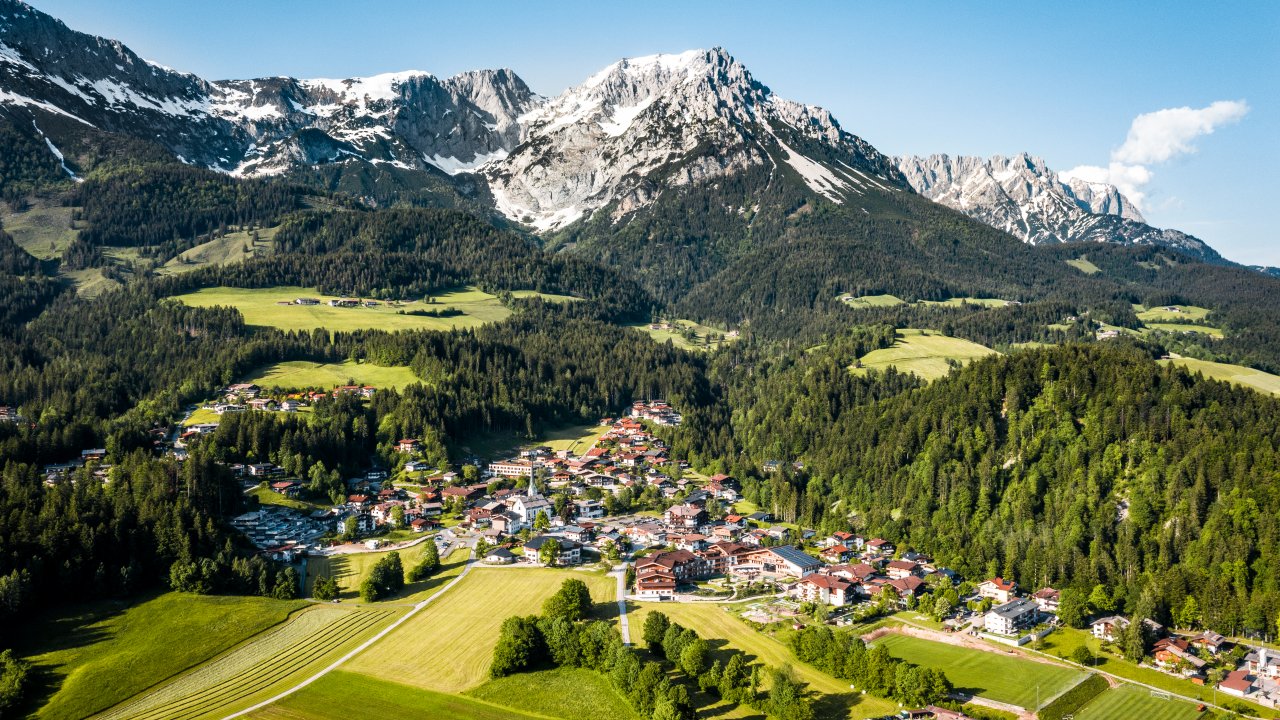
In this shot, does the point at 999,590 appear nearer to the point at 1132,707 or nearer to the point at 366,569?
the point at 1132,707

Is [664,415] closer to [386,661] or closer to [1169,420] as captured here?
[1169,420]

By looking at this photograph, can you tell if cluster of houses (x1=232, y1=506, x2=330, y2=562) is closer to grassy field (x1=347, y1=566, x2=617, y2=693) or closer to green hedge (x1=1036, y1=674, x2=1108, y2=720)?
grassy field (x1=347, y1=566, x2=617, y2=693)

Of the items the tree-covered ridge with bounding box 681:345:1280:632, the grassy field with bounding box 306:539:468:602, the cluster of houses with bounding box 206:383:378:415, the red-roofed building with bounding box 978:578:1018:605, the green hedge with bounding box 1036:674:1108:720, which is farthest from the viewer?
the cluster of houses with bounding box 206:383:378:415

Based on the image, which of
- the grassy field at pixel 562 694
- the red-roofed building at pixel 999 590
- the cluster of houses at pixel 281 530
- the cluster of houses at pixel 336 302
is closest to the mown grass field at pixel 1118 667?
the red-roofed building at pixel 999 590

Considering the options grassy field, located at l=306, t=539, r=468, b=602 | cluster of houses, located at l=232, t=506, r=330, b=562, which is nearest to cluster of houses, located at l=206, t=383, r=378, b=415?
cluster of houses, located at l=232, t=506, r=330, b=562

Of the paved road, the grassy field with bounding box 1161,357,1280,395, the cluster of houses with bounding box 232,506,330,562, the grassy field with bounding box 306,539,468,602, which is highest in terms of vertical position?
the grassy field with bounding box 1161,357,1280,395
